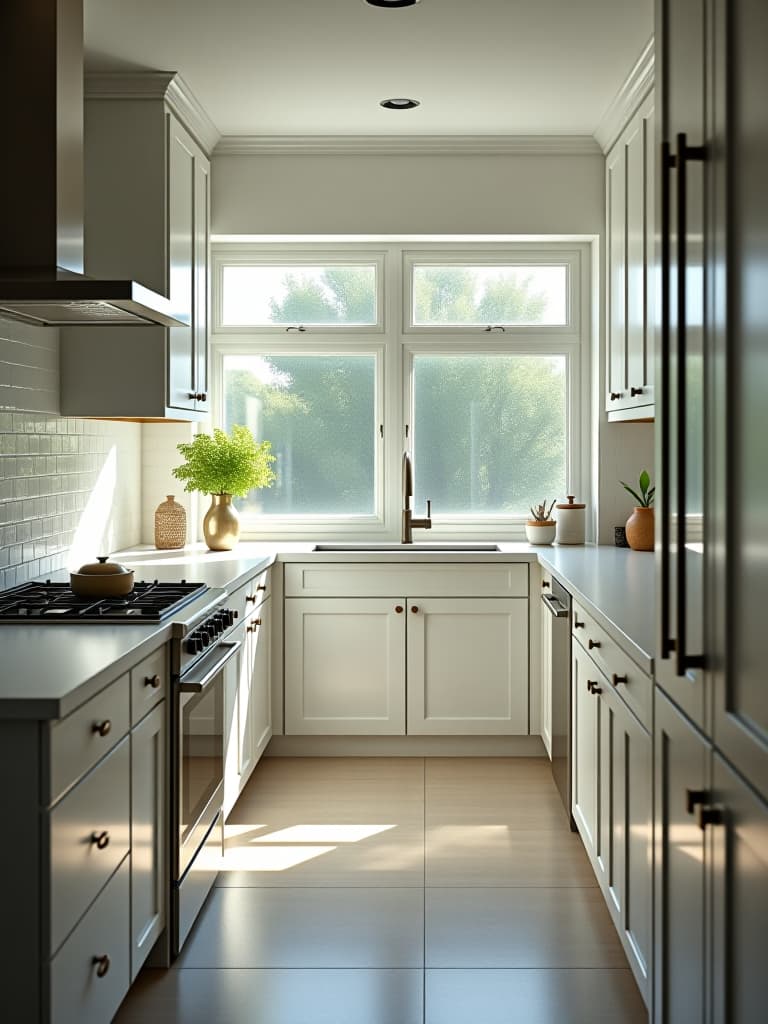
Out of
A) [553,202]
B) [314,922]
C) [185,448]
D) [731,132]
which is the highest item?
[553,202]

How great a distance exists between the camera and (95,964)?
2.10m

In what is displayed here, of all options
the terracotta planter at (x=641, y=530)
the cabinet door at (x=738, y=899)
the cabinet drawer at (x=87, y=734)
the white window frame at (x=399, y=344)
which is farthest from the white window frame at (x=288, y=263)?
the cabinet door at (x=738, y=899)

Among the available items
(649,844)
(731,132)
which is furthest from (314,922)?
(731,132)

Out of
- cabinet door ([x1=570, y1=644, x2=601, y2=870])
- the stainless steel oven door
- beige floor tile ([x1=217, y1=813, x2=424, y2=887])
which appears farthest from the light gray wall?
beige floor tile ([x1=217, y1=813, x2=424, y2=887])

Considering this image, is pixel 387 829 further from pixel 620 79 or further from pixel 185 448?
pixel 620 79

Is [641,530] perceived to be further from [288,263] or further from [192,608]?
[192,608]

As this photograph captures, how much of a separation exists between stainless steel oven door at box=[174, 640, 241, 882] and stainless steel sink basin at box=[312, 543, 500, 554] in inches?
64.8

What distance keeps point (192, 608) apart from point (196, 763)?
425 millimetres

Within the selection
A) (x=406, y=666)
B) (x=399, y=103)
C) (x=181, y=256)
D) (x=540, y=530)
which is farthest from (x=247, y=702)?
(x=399, y=103)

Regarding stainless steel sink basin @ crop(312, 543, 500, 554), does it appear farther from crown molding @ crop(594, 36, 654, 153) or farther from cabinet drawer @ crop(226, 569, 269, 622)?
crown molding @ crop(594, 36, 654, 153)

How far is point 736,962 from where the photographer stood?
1460mm

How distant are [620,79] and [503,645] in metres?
2.32

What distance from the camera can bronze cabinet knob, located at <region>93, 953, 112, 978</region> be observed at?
2102mm

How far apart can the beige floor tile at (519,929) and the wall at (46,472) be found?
5.48 feet
